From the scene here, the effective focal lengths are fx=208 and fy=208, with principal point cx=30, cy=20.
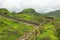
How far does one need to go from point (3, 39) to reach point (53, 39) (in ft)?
67.1

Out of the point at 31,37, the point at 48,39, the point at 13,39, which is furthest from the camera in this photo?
the point at 13,39

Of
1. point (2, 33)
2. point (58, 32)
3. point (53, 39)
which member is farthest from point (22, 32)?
point (53, 39)

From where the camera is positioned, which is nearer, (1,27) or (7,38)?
(7,38)

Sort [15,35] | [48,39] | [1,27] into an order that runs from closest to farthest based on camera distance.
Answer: [48,39]
[15,35]
[1,27]

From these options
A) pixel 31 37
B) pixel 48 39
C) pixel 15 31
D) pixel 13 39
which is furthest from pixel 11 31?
pixel 48 39

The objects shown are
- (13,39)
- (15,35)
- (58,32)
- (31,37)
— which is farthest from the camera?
(15,35)

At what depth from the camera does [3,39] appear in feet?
219

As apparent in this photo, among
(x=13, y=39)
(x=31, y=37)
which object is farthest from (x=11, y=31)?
(x=31, y=37)

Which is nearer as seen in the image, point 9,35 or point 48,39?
point 48,39

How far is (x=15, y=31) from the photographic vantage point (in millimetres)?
77250

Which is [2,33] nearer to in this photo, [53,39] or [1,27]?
[1,27]

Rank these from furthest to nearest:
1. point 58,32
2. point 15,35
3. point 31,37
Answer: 1. point 15,35
2. point 58,32
3. point 31,37

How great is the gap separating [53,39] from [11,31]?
1090 inches

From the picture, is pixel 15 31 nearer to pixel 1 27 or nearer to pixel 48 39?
pixel 1 27
